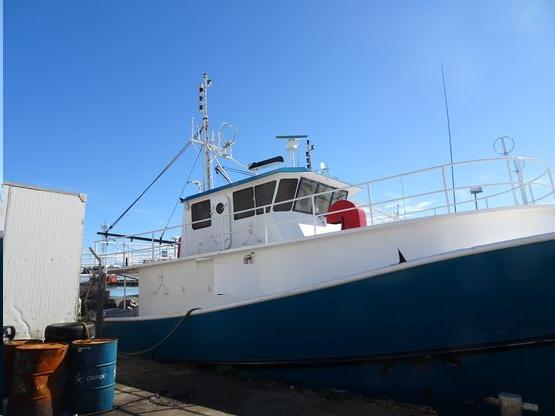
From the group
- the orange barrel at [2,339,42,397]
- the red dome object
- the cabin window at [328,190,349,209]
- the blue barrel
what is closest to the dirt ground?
the blue barrel

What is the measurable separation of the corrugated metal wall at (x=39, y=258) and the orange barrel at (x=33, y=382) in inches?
46.3

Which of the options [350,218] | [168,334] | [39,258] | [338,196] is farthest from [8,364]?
[338,196]

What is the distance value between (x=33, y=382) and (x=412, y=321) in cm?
449

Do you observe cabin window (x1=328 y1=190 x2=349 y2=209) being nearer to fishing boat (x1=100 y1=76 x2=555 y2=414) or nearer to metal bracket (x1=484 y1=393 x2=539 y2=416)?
fishing boat (x1=100 y1=76 x2=555 y2=414)

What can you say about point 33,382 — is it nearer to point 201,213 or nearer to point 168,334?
point 168,334

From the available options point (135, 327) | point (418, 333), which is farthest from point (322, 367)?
point (135, 327)

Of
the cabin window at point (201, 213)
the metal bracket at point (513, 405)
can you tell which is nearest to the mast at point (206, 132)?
the cabin window at point (201, 213)

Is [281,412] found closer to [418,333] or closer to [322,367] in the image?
[322,367]

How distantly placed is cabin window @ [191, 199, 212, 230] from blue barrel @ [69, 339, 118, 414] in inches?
178

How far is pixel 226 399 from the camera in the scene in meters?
5.92

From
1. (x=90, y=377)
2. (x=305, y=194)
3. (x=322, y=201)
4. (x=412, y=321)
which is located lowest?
(x=90, y=377)

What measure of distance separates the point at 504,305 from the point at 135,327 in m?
7.18

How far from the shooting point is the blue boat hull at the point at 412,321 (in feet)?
16.3

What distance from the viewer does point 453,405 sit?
5.38 metres
